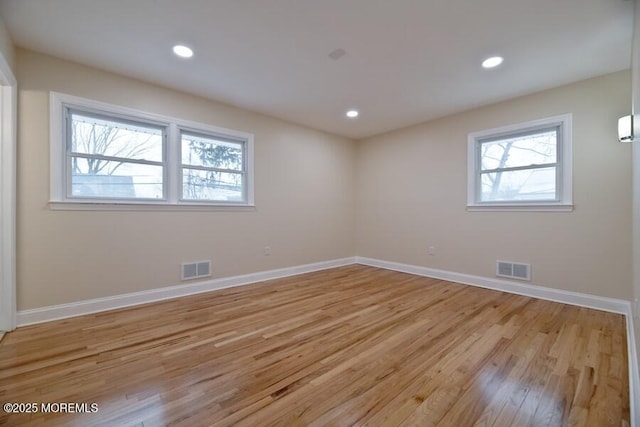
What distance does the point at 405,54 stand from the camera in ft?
8.55

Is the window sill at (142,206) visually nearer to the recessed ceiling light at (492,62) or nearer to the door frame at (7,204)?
the door frame at (7,204)

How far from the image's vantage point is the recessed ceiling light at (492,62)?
2658mm

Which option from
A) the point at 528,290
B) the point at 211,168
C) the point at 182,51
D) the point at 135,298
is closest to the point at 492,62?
the point at 528,290

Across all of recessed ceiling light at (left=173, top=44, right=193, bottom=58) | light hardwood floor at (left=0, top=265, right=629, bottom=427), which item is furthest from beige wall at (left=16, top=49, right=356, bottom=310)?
recessed ceiling light at (left=173, top=44, right=193, bottom=58)

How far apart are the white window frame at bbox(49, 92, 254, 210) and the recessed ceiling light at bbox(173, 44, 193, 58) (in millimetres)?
963

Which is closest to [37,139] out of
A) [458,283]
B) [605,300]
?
[458,283]

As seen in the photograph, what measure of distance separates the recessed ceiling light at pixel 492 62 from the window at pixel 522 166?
46.9 inches

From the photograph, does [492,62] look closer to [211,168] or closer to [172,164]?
[211,168]

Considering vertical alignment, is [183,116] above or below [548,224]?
above

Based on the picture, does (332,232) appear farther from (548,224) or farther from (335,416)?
(335,416)

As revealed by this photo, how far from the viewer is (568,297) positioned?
10.4 feet

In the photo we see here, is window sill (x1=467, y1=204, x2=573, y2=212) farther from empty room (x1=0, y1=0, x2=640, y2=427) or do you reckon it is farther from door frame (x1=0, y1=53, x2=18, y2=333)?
door frame (x1=0, y1=53, x2=18, y2=333)

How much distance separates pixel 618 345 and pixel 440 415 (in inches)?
74.3

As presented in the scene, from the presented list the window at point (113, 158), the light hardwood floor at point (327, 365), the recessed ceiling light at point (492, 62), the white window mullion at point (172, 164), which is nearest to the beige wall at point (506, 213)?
the light hardwood floor at point (327, 365)
